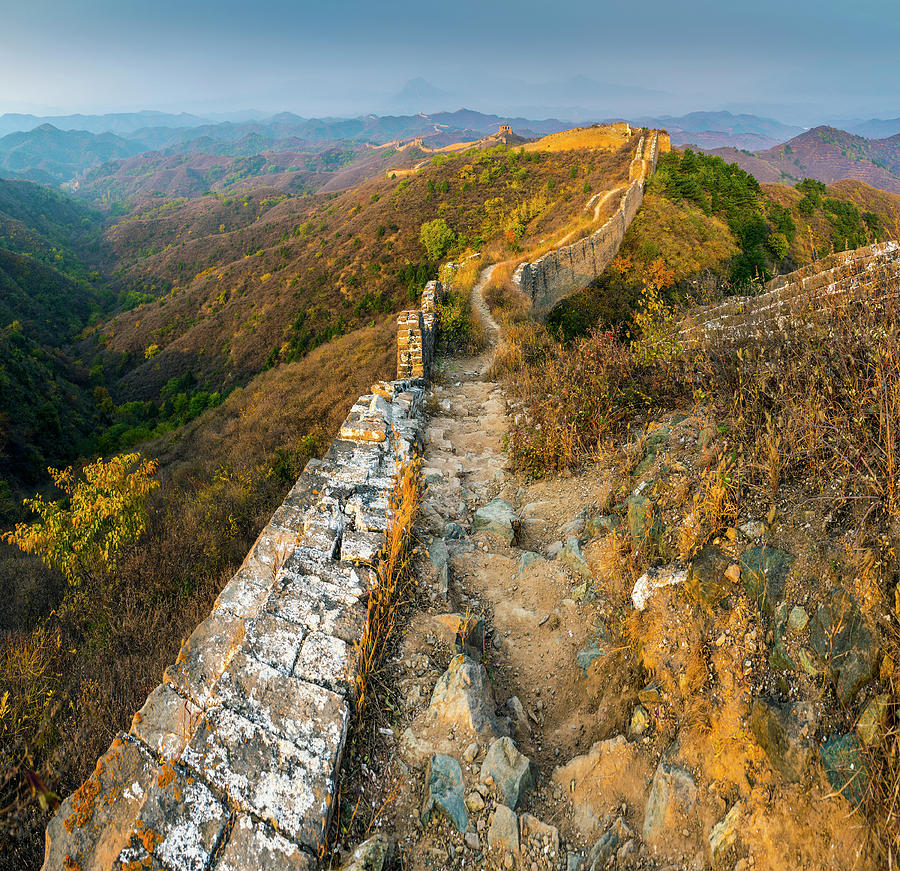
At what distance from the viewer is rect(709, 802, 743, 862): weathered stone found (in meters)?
1.70

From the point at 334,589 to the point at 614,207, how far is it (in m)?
24.4

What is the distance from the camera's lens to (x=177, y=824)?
198 centimetres

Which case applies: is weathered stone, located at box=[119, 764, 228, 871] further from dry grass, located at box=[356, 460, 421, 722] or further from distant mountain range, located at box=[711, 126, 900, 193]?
distant mountain range, located at box=[711, 126, 900, 193]

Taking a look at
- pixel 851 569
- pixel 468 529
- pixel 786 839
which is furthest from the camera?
pixel 468 529

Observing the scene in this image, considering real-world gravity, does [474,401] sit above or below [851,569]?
below

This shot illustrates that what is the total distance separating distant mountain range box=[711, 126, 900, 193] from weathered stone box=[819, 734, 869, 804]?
198416 mm

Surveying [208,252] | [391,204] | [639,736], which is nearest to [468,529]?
Result: [639,736]

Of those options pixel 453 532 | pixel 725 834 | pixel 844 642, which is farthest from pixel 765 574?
pixel 453 532

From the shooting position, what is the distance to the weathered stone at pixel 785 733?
172 centimetres

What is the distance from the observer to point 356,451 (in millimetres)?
4625

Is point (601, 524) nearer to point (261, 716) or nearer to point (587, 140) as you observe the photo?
point (261, 716)

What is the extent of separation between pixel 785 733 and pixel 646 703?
60cm

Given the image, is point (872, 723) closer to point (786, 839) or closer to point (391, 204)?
point (786, 839)

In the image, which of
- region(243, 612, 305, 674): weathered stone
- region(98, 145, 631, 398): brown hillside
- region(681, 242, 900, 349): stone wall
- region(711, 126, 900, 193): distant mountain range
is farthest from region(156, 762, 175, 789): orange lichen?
region(711, 126, 900, 193): distant mountain range
